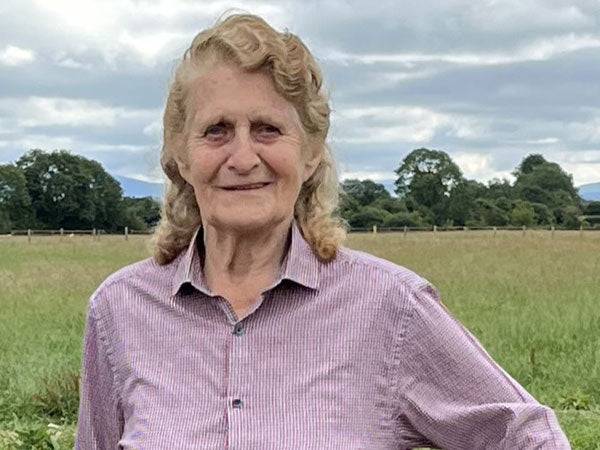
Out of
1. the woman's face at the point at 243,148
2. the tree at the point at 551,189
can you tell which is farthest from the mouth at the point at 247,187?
the tree at the point at 551,189

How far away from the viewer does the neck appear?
216 cm

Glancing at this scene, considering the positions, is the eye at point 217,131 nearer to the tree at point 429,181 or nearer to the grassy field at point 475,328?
the grassy field at point 475,328

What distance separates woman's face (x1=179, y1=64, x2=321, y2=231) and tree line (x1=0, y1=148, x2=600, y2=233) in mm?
51488

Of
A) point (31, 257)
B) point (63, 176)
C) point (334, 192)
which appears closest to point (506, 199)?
point (63, 176)

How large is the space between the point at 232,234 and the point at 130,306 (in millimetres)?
263

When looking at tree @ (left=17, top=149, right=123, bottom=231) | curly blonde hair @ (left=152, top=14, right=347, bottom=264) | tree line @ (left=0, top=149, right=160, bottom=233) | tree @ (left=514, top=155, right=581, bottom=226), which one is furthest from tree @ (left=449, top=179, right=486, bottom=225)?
curly blonde hair @ (left=152, top=14, right=347, bottom=264)

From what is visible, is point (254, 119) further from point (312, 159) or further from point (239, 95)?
point (312, 159)

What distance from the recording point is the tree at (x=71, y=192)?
224 feet

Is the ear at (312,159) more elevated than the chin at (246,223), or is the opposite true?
the ear at (312,159)

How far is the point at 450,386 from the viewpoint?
1.96m

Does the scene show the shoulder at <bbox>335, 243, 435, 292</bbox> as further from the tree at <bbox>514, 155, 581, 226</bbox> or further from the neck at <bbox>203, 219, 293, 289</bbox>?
the tree at <bbox>514, 155, 581, 226</bbox>

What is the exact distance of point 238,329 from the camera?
6.70 ft

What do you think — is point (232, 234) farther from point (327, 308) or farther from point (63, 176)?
point (63, 176)

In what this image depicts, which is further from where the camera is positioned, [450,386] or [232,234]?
[232,234]
